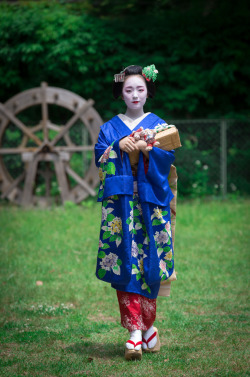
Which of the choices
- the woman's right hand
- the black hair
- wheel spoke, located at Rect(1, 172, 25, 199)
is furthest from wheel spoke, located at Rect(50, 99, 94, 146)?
the woman's right hand

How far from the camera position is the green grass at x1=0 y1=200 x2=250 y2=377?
332 centimetres

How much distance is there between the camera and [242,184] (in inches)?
401

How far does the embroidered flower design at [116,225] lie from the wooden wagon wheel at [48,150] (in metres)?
5.94

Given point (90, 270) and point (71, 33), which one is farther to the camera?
point (71, 33)

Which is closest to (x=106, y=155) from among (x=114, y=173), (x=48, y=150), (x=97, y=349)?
(x=114, y=173)

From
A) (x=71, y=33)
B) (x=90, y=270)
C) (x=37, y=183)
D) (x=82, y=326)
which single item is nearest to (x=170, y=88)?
(x=71, y=33)

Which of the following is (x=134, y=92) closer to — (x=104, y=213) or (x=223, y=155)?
(x=104, y=213)

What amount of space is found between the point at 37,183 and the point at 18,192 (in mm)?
593

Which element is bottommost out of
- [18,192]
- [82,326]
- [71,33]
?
[82,326]

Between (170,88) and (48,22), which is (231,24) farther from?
(48,22)

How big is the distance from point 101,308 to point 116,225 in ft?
4.40

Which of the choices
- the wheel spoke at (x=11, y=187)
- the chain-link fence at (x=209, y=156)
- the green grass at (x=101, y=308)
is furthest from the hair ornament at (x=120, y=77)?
the wheel spoke at (x=11, y=187)

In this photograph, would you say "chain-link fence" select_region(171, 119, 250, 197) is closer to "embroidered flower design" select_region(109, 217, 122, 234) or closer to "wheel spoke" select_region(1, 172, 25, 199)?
"wheel spoke" select_region(1, 172, 25, 199)

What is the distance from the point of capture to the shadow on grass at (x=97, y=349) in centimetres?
353
